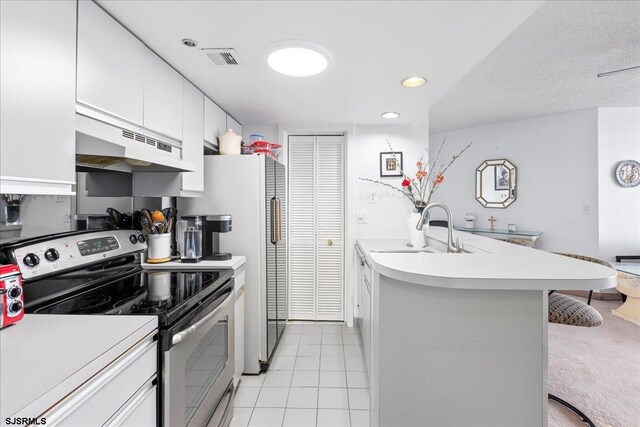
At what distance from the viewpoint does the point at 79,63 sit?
1.12 m

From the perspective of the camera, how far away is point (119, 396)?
0.86 m

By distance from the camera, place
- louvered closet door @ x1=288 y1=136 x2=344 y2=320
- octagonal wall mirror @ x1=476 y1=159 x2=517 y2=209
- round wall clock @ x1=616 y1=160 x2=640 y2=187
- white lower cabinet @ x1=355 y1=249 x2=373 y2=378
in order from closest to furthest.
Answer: white lower cabinet @ x1=355 y1=249 x2=373 y2=378, louvered closet door @ x1=288 y1=136 x2=344 y2=320, round wall clock @ x1=616 y1=160 x2=640 y2=187, octagonal wall mirror @ x1=476 y1=159 x2=517 y2=209

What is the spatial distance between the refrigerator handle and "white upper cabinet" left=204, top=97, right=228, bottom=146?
0.67m

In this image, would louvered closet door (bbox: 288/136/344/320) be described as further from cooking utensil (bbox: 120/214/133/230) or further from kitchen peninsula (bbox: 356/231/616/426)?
kitchen peninsula (bbox: 356/231/616/426)

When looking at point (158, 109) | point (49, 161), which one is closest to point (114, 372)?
point (49, 161)

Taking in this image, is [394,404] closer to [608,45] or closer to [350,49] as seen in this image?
[350,49]

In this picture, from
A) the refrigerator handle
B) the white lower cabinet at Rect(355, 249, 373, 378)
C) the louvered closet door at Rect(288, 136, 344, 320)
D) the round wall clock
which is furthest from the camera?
the round wall clock

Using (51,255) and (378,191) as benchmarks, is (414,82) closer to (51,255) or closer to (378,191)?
(378,191)

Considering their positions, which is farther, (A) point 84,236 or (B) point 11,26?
(A) point 84,236

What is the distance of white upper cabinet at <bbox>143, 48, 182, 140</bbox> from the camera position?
154cm

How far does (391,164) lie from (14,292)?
2843mm

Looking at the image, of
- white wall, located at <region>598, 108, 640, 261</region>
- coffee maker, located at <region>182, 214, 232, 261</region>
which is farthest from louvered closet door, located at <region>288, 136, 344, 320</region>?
white wall, located at <region>598, 108, 640, 261</region>

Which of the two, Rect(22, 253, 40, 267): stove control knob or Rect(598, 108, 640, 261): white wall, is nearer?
Rect(22, 253, 40, 267): stove control knob

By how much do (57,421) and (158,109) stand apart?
57.1 inches
